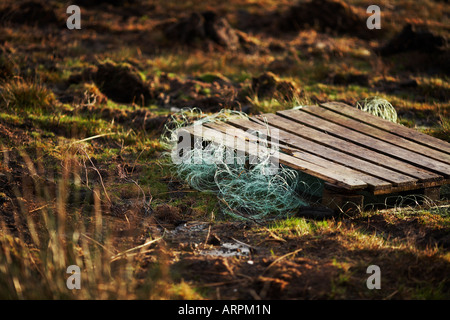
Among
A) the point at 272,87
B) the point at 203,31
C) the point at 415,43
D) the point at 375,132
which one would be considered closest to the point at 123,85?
the point at 272,87

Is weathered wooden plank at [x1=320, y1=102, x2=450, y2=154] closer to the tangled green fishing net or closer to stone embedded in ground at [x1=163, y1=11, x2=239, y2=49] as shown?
the tangled green fishing net

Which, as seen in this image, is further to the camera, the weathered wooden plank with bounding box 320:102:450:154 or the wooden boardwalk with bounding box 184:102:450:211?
the weathered wooden plank with bounding box 320:102:450:154

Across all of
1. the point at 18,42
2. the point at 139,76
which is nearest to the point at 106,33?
the point at 18,42

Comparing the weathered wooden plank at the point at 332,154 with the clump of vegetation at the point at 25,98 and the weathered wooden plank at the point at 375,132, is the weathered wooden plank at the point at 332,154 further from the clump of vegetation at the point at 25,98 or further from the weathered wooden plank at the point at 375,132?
the clump of vegetation at the point at 25,98

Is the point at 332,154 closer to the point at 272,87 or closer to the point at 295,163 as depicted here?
the point at 295,163

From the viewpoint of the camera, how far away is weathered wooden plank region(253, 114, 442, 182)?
4.66 m

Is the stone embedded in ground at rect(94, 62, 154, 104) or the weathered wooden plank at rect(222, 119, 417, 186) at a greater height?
the stone embedded in ground at rect(94, 62, 154, 104)

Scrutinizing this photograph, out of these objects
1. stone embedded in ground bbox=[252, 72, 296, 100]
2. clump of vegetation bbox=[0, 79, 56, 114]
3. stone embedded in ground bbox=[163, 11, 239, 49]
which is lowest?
clump of vegetation bbox=[0, 79, 56, 114]

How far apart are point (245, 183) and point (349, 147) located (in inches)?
44.3

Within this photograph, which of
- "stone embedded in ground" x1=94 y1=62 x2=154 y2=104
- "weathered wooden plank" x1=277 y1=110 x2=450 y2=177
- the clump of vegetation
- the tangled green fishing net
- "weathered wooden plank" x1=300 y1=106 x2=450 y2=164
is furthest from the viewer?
Result: "stone embedded in ground" x1=94 y1=62 x2=154 y2=104

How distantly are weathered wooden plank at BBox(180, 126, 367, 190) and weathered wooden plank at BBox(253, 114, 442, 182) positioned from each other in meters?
0.56

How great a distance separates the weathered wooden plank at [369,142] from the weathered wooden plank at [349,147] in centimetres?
8

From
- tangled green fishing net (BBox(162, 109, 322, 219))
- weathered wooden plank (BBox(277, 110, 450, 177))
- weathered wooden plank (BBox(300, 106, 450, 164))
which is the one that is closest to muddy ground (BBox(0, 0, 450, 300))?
tangled green fishing net (BBox(162, 109, 322, 219))

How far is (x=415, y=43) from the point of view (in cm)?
1010
